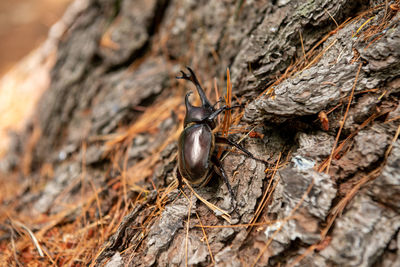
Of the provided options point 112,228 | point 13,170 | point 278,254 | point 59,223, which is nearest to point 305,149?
point 278,254

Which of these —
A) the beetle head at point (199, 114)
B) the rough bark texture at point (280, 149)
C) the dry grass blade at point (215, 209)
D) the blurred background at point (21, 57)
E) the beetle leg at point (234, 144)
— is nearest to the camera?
the rough bark texture at point (280, 149)

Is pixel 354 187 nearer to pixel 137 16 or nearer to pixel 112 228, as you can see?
pixel 112 228

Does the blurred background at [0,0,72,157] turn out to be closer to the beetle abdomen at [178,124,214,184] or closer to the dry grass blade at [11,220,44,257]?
the dry grass blade at [11,220,44,257]

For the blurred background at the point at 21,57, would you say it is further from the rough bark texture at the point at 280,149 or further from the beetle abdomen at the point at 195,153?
the beetle abdomen at the point at 195,153

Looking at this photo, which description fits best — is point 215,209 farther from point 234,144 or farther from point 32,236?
point 32,236

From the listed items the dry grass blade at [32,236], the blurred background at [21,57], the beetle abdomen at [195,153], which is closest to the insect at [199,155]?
the beetle abdomen at [195,153]

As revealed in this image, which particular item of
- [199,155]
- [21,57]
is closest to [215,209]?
[199,155]
